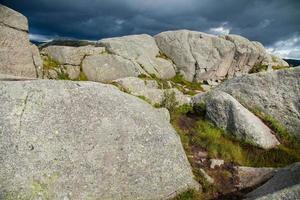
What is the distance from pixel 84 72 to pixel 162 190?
30.7 m

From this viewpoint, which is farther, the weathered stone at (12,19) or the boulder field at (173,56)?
the boulder field at (173,56)

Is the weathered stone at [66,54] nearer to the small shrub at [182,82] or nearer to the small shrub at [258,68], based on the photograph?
the small shrub at [182,82]

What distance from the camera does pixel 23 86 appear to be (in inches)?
543

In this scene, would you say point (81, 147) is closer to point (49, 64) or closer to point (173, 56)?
point (49, 64)

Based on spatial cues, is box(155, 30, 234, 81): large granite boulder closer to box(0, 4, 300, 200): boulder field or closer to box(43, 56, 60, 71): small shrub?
box(43, 56, 60, 71): small shrub

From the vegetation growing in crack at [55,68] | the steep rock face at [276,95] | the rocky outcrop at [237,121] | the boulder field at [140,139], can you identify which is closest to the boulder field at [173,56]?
the vegetation growing in crack at [55,68]

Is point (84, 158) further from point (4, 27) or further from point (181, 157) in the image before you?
point (4, 27)

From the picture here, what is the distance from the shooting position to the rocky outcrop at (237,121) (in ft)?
62.2

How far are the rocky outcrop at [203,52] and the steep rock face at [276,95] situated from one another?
30.4 meters

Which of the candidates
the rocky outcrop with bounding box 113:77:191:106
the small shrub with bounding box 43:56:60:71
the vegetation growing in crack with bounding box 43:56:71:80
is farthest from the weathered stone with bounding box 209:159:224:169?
the small shrub with bounding box 43:56:60:71

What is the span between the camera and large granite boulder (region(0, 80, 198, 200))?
11891mm

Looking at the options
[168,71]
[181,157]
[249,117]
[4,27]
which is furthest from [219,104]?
[168,71]

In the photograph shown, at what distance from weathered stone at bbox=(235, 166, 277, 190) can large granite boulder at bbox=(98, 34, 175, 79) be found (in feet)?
104

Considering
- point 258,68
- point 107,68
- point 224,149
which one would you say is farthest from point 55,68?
point 258,68
